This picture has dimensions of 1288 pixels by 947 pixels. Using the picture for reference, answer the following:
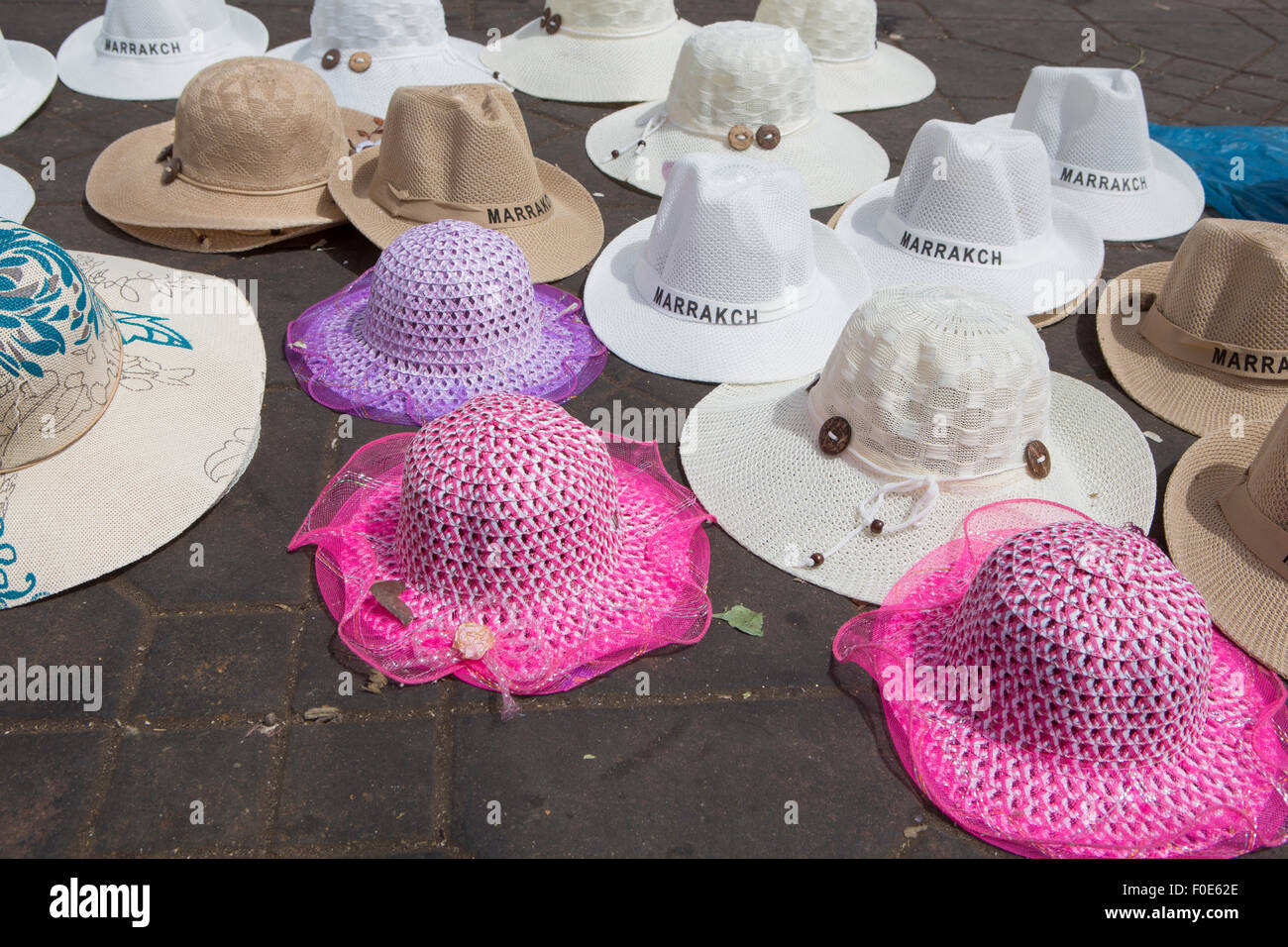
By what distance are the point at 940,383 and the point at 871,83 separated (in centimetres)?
402

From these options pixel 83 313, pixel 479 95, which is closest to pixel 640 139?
pixel 479 95

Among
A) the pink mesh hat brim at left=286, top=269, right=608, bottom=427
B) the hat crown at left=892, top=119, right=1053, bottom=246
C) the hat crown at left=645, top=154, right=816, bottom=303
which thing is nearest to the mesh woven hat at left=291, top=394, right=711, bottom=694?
the pink mesh hat brim at left=286, top=269, right=608, bottom=427

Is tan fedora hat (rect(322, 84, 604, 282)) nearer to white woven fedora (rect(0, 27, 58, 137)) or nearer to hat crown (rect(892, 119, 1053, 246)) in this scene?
hat crown (rect(892, 119, 1053, 246))

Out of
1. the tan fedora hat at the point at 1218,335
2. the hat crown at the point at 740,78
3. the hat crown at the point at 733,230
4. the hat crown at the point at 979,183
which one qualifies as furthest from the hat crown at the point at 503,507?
the hat crown at the point at 740,78

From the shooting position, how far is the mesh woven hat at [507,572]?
9.30ft

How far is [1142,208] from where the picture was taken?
17.2 feet

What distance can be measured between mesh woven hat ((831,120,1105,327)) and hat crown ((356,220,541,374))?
1680 millimetres

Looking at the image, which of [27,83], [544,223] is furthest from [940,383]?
[27,83]

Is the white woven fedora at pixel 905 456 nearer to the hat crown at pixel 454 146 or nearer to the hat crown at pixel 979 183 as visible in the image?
the hat crown at pixel 979 183

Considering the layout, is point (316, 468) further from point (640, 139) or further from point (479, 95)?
point (640, 139)

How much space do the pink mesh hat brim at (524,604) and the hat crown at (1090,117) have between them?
10.5 feet

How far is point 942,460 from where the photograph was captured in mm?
3191

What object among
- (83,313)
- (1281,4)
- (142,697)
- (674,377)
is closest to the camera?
(142,697)

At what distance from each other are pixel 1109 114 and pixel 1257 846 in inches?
150
